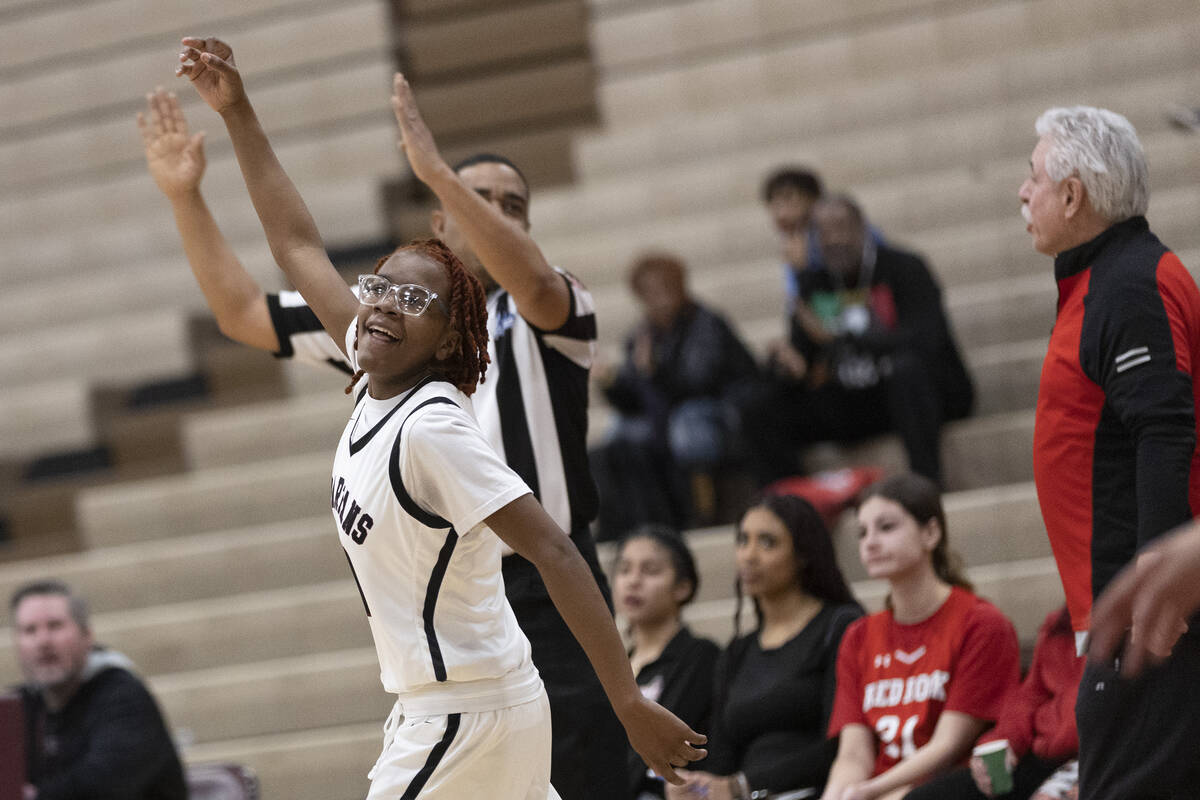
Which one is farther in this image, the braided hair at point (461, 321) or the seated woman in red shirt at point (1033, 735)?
the seated woman in red shirt at point (1033, 735)

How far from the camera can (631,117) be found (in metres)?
8.12

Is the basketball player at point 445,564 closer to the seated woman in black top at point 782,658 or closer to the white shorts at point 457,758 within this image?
the white shorts at point 457,758

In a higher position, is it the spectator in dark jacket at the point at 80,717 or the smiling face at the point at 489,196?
the smiling face at the point at 489,196

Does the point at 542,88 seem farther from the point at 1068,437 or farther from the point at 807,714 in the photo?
the point at 1068,437

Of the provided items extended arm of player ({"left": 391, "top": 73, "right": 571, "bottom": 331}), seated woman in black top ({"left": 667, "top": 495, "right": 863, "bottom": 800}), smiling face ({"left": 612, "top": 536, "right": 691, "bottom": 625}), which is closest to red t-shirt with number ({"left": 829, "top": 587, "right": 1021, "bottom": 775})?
seated woman in black top ({"left": 667, "top": 495, "right": 863, "bottom": 800})

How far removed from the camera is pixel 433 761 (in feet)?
7.95

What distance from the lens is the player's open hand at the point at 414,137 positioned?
9.75 ft

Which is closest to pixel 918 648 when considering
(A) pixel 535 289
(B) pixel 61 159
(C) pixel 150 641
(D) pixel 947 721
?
(D) pixel 947 721

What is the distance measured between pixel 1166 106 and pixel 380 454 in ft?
12.8

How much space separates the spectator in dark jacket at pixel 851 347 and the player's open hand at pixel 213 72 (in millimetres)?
3031

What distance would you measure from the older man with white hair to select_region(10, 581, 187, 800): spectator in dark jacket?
3.25 metres

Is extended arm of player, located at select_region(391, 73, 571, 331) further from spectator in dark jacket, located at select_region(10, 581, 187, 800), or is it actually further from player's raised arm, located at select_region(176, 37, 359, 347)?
spectator in dark jacket, located at select_region(10, 581, 187, 800)

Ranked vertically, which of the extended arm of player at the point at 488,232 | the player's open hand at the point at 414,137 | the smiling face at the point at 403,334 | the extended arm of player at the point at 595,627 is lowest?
the extended arm of player at the point at 595,627

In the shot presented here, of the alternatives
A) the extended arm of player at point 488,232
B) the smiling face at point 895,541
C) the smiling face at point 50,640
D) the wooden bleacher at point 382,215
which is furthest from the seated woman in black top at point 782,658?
the smiling face at point 50,640
